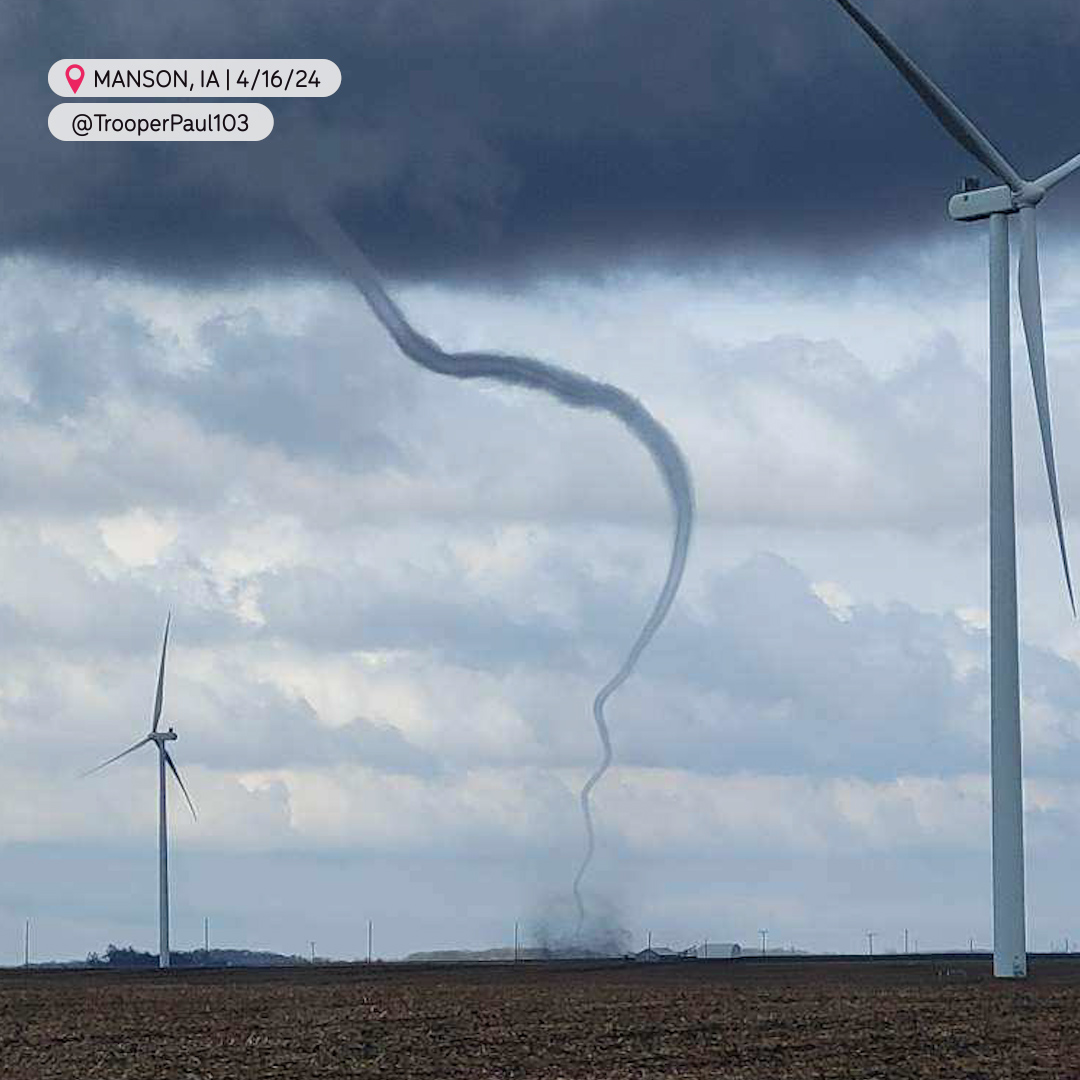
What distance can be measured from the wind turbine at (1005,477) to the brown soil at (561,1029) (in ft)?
12.7

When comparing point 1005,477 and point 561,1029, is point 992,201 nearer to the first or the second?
point 1005,477

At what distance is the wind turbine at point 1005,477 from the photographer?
9550cm

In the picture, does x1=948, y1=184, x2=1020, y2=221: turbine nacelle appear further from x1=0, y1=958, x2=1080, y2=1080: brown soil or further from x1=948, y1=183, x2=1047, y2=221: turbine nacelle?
x1=0, y1=958, x2=1080, y2=1080: brown soil

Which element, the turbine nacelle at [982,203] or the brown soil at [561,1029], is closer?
the brown soil at [561,1029]

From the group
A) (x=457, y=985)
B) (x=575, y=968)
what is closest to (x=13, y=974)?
(x=575, y=968)

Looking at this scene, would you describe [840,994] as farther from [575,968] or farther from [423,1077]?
[575,968]

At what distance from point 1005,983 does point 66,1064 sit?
38.5 m

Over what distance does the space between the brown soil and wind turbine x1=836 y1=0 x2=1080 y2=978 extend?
3862mm

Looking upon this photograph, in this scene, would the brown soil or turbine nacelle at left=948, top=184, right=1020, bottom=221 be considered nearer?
the brown soil

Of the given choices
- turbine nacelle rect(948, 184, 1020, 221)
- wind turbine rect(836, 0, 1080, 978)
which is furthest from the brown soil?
turbine nacelle rect(948, 184, 1020, 221)

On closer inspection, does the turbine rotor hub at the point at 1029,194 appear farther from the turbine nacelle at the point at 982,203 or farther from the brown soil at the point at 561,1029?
A: the brown soil at the point at 561,1029

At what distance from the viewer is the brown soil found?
66500 mm

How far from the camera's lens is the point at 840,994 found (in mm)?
87438

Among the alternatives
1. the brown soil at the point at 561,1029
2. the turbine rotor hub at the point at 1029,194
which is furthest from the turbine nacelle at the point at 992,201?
the brown soil at the point at 561,1029
